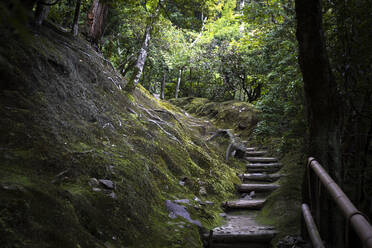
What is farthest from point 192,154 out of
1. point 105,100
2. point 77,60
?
point 77,60

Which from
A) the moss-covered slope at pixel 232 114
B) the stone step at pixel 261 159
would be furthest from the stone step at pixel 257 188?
the moss-covered slope at pixel 232 114

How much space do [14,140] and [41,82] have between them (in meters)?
1.49

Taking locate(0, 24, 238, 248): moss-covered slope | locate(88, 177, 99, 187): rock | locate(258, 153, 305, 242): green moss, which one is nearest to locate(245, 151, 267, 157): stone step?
locate(0, 24, 238, 248): moss-covered slope

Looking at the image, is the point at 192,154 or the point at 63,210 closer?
the point at 63,210

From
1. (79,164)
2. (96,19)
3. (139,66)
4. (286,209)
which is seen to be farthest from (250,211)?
(96,19)

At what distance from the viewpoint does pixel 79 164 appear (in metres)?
3.35

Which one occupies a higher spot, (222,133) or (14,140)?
(222,133)

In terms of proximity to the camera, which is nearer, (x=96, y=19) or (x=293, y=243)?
(x=293, y=243)

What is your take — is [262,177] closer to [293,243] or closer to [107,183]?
[293,243]

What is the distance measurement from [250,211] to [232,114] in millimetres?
9367

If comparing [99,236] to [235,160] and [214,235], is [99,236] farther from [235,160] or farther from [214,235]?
[235,160]

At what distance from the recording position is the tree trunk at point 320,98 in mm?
2988

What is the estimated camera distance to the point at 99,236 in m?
2.56

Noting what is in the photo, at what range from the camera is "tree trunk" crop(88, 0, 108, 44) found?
24.7 feet
